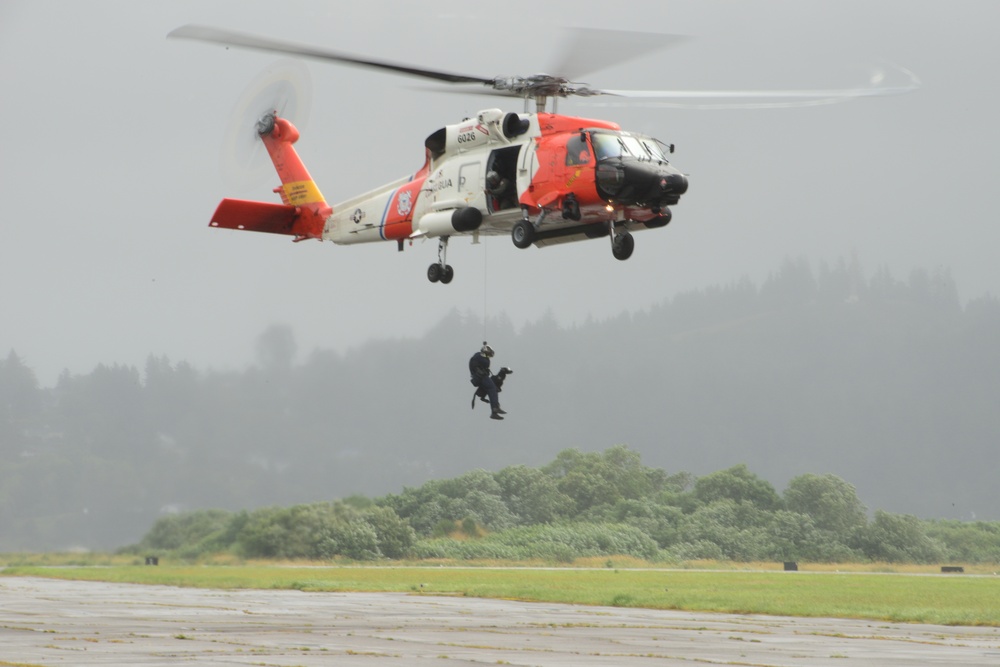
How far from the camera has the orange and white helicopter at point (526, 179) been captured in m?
20.8

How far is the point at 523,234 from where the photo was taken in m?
22.0

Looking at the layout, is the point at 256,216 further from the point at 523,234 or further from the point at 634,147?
the point at 634,147

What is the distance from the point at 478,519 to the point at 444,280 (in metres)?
35.6

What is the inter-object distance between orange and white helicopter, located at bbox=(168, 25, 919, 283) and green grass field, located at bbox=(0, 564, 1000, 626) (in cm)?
965

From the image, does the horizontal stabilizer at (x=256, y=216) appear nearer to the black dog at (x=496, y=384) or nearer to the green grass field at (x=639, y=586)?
the black dog at (x=496, y=384)

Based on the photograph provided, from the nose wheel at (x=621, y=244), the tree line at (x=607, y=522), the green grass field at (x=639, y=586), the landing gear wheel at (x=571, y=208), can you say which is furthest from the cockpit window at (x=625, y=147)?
the tree line at (x=607, y=522)

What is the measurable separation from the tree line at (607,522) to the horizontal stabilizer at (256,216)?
605 inches

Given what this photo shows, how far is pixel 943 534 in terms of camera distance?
67.8m

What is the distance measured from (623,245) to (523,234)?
6.01ft

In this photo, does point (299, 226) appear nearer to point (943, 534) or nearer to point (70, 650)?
point (70, 650)

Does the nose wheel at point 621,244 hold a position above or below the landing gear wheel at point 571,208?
below

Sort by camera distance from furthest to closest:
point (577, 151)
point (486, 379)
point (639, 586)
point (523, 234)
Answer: point (639, 586) < point (486, 379) < point (523, 234) < point (577, 151)

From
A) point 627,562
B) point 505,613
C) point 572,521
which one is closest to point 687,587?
point 505,613

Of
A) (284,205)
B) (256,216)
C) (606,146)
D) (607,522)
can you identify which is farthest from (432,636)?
(607,522)
